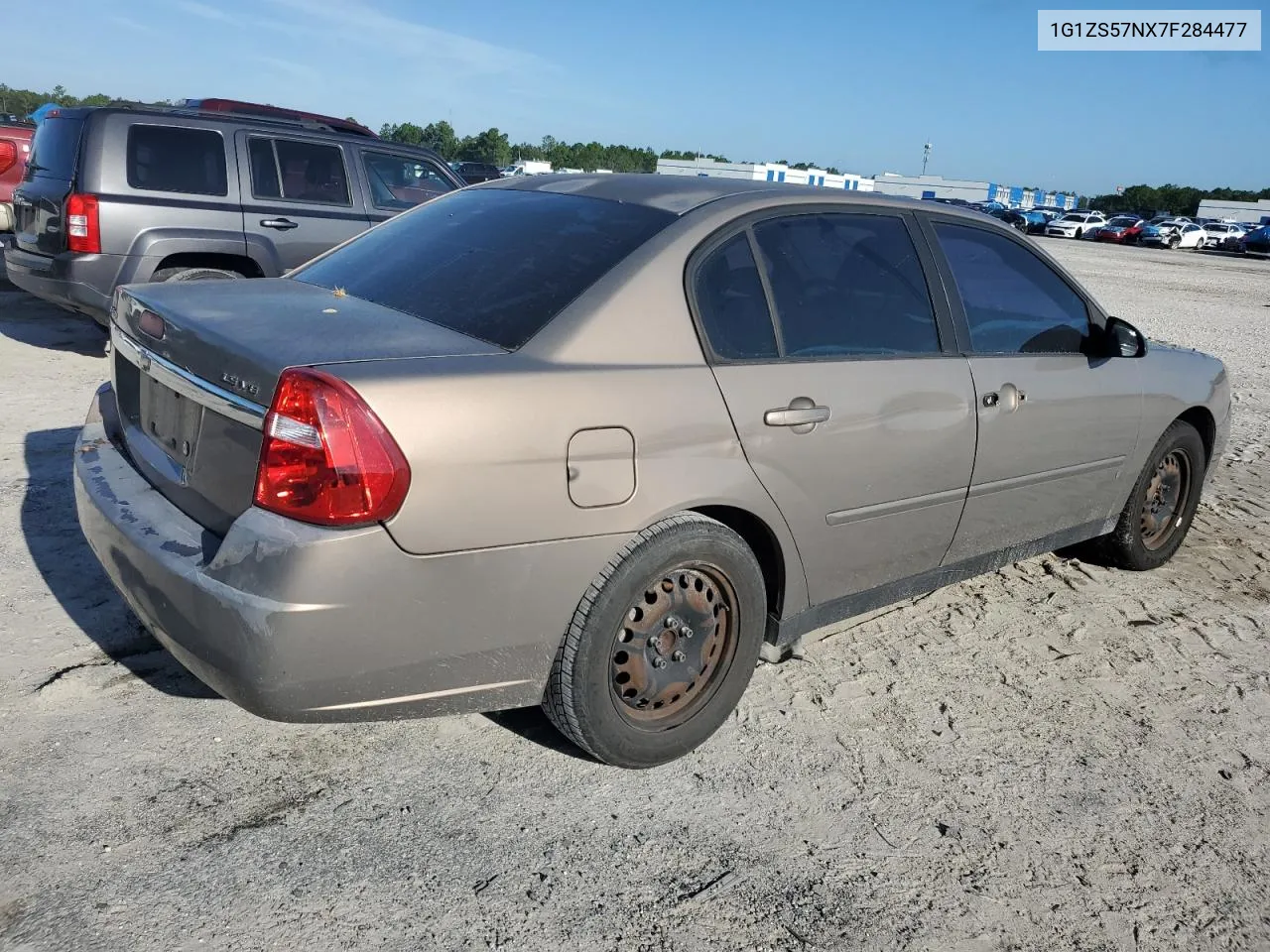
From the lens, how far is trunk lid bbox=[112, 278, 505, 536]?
2508 millimetres

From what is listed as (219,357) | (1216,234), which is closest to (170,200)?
(219,357)

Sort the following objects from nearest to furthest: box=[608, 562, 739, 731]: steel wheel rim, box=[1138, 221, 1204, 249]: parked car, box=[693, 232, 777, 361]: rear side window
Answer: box=[608, 562, 739, 731]: steel wheel rim < box=[693, 232, 777, 361]: rear side window < box=[1138, 221, 1204, 249]: parked car

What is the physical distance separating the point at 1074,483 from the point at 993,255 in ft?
3.20

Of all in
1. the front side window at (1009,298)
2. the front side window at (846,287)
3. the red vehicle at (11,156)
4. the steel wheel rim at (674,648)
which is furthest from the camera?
the red vehicle at (11,156)

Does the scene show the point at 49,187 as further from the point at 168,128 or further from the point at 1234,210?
the point at 1234,210

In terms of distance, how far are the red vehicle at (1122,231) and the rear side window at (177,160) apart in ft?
168

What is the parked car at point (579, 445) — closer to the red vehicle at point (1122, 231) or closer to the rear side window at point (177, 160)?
the rear side window at point (177, 160)

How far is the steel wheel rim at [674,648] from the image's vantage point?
2877 millimetres

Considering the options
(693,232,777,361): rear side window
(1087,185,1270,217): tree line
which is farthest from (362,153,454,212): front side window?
(1087,185,1270,217): tree line

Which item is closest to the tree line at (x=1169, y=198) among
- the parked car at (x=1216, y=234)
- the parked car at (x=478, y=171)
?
the parked car at (x=1216, y=234)

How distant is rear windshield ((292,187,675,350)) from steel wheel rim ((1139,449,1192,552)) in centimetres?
296

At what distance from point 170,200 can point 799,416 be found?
5.92 m

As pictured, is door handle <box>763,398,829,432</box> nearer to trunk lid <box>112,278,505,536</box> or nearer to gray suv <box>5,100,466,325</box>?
trunk lid <box>112,278,505,536</box>

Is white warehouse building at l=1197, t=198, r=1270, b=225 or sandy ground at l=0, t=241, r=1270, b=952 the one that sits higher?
white warehouse building at l=1197, t=198, r=1270, b=225
